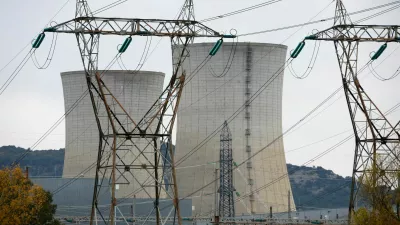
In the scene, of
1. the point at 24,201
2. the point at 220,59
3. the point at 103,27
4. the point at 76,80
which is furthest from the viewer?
the point at 76,80

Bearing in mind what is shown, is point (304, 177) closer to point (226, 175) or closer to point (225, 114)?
point (226, 175)

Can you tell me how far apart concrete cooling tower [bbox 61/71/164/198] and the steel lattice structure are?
501 centimetres

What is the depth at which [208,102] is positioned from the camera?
60.0m

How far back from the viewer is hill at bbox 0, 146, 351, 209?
151462 mm

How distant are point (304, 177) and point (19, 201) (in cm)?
12463

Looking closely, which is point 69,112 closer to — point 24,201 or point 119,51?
point 24,201

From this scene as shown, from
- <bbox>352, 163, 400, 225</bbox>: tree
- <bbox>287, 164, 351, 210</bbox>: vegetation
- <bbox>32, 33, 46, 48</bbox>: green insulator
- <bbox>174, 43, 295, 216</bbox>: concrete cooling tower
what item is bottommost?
<bbox>352, 163, 400, 225</bbox>: tree

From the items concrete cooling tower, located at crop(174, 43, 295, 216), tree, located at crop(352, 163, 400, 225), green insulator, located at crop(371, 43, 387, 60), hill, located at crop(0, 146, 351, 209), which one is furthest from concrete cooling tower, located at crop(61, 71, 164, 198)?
hill, located at crop(0, 146, 351, 209)

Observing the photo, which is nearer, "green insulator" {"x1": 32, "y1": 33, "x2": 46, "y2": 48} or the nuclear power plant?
"green insulator" {"x1": 32, "y1": 33, "x2": 46, "y2": 48}

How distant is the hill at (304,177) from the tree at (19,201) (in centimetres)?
9772

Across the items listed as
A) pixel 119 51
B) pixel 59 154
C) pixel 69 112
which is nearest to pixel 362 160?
pixel 119 51

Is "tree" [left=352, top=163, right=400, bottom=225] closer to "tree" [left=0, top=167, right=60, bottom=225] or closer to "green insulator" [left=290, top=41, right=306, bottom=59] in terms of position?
"green insulator" [left=290, top=41, right=306, bottom=59]

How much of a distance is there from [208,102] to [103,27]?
25674mm

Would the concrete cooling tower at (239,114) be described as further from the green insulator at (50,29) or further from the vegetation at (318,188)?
the vegetation at (318,188)
